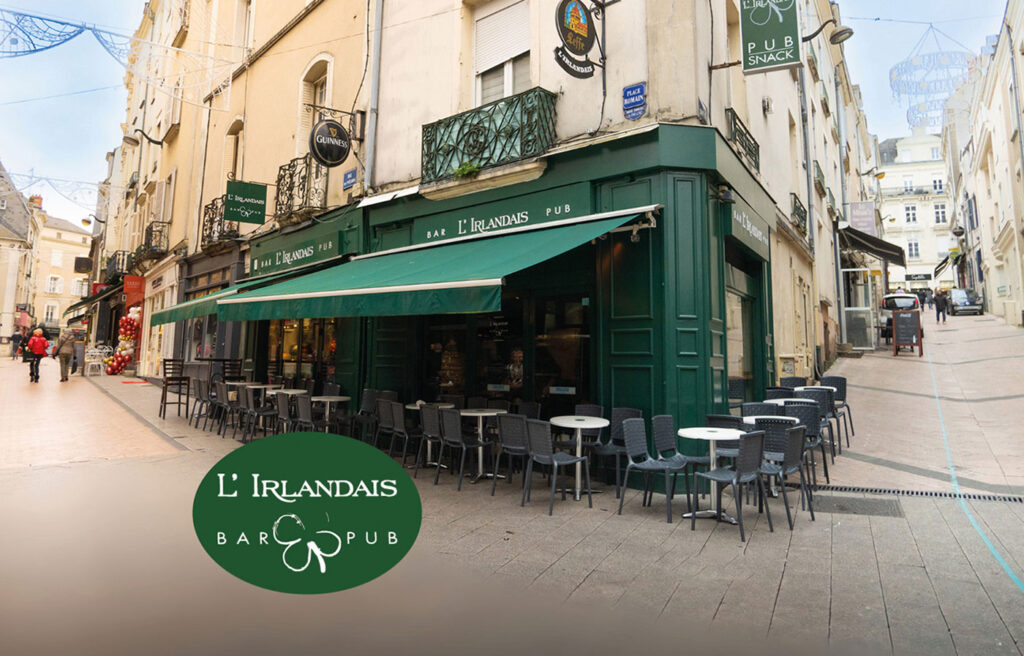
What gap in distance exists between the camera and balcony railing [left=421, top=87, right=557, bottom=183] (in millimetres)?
7250

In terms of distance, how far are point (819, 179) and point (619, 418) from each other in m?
11.9

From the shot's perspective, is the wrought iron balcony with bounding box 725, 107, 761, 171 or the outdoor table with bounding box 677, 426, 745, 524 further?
the wrought iron balcony with bounding box 725, 107, 761, 171

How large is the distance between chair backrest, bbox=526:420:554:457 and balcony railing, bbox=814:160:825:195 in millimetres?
12329

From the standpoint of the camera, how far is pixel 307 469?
205cm

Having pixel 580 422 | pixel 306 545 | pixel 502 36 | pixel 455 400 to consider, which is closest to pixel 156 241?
pixel 502 36

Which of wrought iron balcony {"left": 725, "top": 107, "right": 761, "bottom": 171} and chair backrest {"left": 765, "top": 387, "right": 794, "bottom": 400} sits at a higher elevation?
wrought iron balcony {"left": 725, "top": 107, "right": 761, "bottom": 171}

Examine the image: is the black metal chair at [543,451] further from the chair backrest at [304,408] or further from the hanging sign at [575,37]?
the hanging sign at [575,37]

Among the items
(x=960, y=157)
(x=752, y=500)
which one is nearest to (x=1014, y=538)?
(x=752, y=500)

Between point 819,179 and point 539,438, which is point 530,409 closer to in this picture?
point 539,438

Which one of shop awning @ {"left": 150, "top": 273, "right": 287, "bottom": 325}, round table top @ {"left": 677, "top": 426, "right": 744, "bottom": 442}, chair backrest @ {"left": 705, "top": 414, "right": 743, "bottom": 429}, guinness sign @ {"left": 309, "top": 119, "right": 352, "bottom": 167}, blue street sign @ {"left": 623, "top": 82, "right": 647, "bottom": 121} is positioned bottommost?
round table top @ {"left": 677, "top": 426, "right": 744, "bottom": 442}

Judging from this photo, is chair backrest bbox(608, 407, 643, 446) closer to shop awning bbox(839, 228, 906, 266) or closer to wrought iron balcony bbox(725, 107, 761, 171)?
wrought iron balcony bbox(725, 107, 761, 171)

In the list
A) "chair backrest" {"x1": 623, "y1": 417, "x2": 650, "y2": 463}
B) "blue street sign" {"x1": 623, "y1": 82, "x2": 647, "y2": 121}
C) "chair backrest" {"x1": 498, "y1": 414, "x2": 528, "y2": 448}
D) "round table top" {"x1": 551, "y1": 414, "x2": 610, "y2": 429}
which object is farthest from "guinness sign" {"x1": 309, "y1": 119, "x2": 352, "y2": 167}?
"chair backrest" {"x1": 623, "y1": 417, "x2": 650, "y2": 463}

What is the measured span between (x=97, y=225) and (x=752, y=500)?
44093 mm

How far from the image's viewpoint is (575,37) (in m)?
6.48
